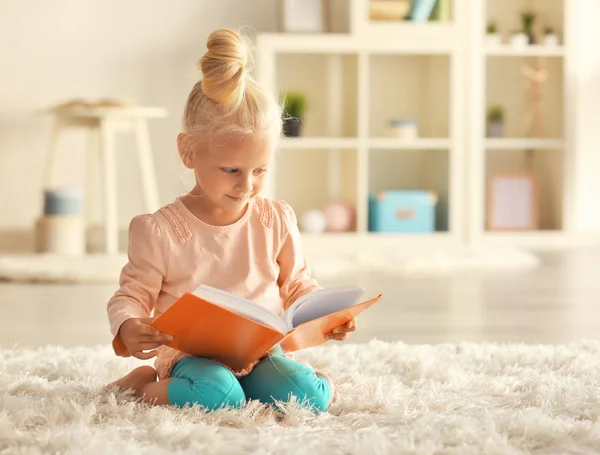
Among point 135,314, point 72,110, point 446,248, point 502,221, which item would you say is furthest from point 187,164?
point 502,221

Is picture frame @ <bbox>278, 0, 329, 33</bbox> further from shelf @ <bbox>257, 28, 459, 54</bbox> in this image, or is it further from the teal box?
the teal box

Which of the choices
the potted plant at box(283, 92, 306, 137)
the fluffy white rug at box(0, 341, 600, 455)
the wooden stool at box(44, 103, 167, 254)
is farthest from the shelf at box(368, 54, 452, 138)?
the fluffy white rug at box(0, 341, 600, 455)

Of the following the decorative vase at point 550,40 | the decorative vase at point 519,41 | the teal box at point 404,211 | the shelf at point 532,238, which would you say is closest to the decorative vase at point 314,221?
the teal box at point 404,211

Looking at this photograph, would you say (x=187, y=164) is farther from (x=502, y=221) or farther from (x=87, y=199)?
(x=502, y=221)

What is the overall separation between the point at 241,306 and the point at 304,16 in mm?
2715

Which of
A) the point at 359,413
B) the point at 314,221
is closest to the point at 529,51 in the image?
the point at 314,221

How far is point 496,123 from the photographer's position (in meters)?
4.08

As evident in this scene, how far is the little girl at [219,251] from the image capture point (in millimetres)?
1320

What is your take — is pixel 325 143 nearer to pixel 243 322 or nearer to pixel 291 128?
pixel 291 128

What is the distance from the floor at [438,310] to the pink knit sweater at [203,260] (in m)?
0.54

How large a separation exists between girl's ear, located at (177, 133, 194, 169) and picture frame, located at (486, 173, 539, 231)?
2.83 m

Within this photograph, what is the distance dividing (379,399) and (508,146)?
276 cm

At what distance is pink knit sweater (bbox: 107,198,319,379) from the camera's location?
142 centimetres

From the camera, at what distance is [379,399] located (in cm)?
136
